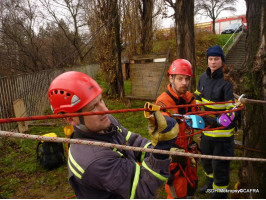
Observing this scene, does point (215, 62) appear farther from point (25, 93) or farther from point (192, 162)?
point (25, 93)

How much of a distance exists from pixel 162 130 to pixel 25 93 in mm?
6997

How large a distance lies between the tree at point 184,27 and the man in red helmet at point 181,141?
2679 millimetres

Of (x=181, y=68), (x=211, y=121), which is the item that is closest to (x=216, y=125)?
(x=211, y=121)

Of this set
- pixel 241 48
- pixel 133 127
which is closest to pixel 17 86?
pixel 133 127

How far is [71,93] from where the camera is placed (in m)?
1.26

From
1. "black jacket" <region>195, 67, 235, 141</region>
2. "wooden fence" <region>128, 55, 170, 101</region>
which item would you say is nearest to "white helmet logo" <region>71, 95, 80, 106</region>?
"black jacket" <region>195, 67, 235, 141</region>

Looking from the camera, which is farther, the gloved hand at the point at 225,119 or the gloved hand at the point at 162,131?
the gloved hand at the point at 225,119

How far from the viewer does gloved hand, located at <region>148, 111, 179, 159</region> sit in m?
1.19

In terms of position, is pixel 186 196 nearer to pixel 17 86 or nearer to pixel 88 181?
pixel 88 181

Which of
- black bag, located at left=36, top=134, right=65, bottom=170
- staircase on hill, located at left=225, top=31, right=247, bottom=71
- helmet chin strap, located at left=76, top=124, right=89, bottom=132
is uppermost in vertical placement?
staircase on hill, located at left=225, top=31, right=247, bottom=71

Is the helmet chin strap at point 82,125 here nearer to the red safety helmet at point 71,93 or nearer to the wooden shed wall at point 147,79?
the red safety helmet at point 71,93

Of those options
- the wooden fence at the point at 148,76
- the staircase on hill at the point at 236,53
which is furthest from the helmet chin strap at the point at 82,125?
the staircase on hill at the point at 236,53

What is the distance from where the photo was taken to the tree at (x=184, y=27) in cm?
480

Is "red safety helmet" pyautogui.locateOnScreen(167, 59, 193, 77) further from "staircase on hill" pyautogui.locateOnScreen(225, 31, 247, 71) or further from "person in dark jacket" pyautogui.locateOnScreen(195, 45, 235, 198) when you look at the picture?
"staircase on hill" pyautogui.locateOnScreen(225, 31, 247, 71)
